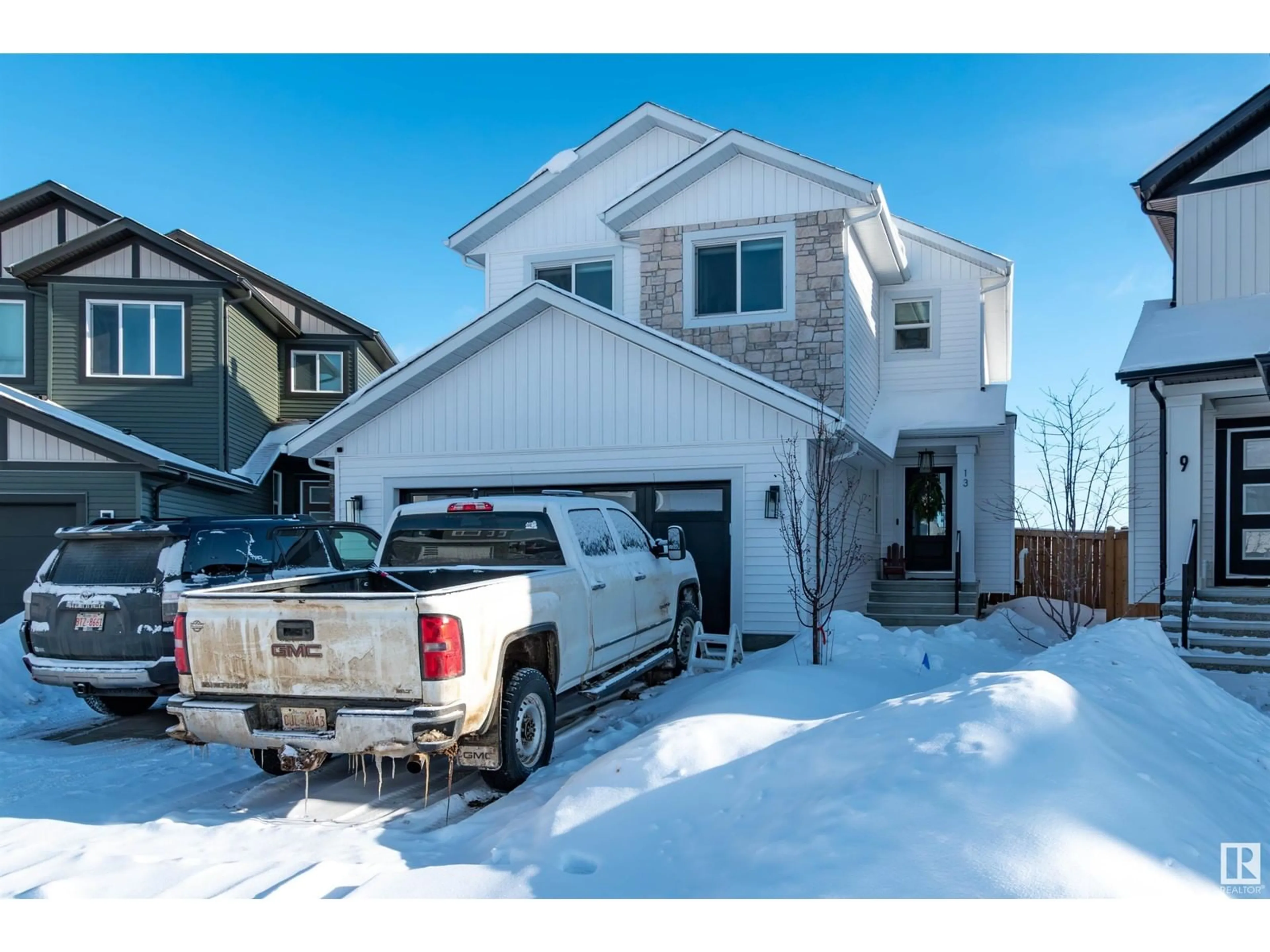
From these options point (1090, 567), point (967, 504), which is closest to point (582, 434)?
point (967, 504)

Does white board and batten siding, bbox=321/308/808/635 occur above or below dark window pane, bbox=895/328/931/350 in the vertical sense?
below

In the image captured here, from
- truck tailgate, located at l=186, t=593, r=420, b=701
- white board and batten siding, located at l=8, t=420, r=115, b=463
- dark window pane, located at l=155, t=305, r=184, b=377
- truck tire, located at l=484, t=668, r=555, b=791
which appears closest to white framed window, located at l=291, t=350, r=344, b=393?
dark window pane, located at l=155, t=305, r=184, b=377

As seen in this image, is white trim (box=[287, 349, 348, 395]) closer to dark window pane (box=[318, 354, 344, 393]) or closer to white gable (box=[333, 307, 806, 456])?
dark window pane (box=[318, 354, 344, 393])

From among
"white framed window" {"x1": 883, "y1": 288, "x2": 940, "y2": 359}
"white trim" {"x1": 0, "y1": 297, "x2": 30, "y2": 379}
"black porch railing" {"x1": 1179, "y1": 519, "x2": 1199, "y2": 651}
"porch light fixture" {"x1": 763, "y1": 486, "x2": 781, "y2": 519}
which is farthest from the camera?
"white trim" {"x1": 0, "y1": 297, "x2": 30, "y2": 379}

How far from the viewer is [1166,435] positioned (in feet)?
36.7

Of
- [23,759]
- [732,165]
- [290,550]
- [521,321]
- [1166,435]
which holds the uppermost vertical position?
[732,165]

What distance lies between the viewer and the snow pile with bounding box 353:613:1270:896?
3.55m

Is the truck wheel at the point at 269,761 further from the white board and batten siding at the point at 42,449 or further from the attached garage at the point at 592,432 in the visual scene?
the white board and batten siding at the point at 42,449

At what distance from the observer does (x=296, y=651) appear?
5.31 m

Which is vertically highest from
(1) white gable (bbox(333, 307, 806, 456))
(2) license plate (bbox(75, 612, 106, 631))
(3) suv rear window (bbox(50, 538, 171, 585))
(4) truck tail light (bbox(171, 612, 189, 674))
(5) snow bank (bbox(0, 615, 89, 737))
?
(1) white gable (bbox(333, 307, 806, 456))

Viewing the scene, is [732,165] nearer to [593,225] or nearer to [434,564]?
[593,225]

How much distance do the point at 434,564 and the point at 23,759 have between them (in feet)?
10.9

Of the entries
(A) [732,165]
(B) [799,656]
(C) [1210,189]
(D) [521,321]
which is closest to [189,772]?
(B) [799,656]

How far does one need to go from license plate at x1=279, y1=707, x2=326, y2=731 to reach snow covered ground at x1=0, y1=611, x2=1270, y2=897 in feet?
1.80
